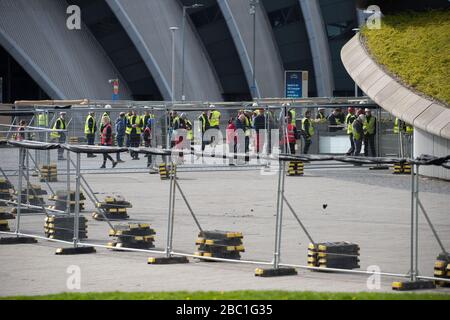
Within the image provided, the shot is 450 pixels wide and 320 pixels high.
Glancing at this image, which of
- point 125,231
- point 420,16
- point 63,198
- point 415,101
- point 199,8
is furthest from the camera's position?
point 199,8

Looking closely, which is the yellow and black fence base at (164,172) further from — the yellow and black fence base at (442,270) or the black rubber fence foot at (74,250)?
the yellow and black fence base at (442,270)

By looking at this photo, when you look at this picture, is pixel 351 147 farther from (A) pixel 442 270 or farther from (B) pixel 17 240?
(A) pixel 442 270

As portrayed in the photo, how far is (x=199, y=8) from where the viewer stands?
8125cm

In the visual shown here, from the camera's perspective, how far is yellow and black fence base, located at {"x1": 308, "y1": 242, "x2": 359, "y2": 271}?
1566cm

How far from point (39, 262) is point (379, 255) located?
5050 mm

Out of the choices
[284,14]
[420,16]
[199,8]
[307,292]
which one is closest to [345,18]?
[284,14]

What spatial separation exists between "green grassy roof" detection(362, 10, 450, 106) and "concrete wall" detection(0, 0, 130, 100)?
39.0 metres

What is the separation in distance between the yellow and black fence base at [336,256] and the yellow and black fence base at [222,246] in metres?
1.48

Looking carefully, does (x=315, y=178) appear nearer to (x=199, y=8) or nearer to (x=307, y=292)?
(x=307, y=292)

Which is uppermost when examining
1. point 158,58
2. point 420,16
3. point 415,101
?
point 158,58
